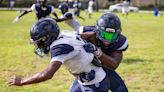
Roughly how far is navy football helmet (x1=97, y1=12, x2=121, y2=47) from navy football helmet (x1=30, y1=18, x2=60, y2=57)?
0.63 metres

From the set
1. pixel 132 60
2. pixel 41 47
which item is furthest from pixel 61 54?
pixel 132 60

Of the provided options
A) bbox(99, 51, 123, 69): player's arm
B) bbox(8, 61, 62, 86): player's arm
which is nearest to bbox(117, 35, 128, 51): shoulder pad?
bbox(99, 51, 123, 69): player's arm

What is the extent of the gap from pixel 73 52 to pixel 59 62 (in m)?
0.21

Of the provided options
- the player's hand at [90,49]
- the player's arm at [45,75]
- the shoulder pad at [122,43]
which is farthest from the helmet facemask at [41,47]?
the shoulder pad at [122,43]

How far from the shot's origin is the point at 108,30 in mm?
5062

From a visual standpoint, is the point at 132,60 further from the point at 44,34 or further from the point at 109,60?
the point at 44,34

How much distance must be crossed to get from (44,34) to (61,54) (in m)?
0.28

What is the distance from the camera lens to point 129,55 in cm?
1380

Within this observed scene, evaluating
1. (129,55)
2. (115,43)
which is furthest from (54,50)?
(129,55)

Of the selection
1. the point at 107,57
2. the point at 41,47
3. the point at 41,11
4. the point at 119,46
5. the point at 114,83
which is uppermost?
the point at 41,47

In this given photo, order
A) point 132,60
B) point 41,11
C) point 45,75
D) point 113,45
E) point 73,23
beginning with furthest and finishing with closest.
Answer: point 41,11
point 132,60
point 73,23
point 113,45
point 45,75

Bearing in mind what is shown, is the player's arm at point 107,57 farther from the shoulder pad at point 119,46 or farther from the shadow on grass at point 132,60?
the shadow on grass at point 132,60

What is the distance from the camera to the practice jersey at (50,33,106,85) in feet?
14.9

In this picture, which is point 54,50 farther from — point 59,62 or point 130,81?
point 130,81
